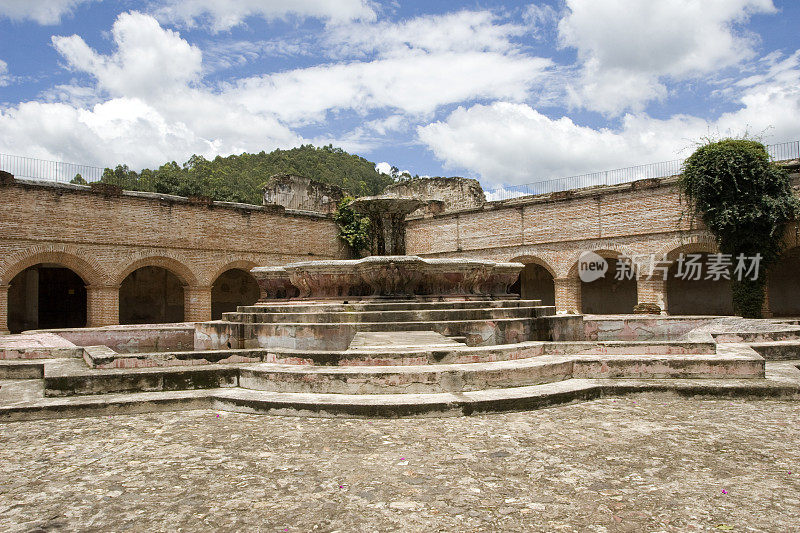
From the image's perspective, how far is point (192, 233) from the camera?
16547 mm

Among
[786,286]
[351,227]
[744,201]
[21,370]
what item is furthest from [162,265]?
[786,286]

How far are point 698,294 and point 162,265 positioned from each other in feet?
53.7

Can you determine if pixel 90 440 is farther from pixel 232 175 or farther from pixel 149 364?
pixel 232 175

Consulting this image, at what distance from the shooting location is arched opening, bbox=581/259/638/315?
18625 mm

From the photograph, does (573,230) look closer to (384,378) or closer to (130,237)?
(130,237)

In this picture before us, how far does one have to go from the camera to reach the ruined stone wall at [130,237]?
1391 centimetres

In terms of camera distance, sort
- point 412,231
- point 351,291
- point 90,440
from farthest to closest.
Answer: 1. point 412,231
2. point 351,291
3. point 90,440

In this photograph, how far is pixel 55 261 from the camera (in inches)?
568

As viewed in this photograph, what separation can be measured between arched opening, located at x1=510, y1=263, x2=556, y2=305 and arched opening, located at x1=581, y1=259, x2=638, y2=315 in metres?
1.20

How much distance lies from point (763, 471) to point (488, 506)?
161 cm

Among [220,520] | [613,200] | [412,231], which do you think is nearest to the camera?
[220,520]

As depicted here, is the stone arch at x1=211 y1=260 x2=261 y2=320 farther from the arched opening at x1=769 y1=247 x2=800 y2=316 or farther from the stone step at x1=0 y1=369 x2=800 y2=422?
the arched opening at x1=769 y1=247 x2=800 y2=316

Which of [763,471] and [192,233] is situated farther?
[192,233]

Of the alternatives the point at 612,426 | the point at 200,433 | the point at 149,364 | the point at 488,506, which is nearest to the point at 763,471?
the point at 612,426
